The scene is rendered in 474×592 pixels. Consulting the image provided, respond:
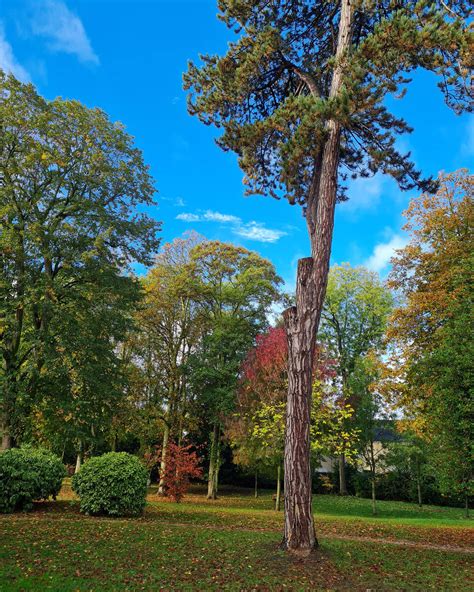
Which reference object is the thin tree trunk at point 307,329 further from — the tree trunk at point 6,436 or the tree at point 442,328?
the tree trunk at point 6,436

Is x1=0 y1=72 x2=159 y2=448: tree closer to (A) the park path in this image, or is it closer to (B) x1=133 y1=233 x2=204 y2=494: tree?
(B) x1=133 y1=233 x2=204 y2=494: tree

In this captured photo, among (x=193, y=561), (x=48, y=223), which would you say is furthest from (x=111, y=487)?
(x=48, y=223)

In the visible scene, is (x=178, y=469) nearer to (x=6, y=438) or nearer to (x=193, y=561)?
→ (x=6, y=438)

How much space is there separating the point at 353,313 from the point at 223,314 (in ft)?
37.0

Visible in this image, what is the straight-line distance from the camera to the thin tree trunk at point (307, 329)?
693 centimetres

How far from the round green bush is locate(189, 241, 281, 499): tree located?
1005 cm

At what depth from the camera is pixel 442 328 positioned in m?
12.0

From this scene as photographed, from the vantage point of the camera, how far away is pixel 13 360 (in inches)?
560

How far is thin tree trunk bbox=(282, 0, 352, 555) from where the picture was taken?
6.93 m

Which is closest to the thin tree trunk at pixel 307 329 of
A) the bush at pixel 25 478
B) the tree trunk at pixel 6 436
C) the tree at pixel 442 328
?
the tree at pixel 442 328

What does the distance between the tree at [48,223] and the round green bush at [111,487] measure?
3.56 meters

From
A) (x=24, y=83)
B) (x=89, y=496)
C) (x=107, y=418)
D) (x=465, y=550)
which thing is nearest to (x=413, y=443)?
(x=465, y=550)

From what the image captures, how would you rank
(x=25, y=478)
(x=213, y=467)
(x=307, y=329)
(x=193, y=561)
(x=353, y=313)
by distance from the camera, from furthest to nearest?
(x=353, y=313), (x=213, y=467), (x=25, y=478), (x=307, y=329), (x=193, y=561)

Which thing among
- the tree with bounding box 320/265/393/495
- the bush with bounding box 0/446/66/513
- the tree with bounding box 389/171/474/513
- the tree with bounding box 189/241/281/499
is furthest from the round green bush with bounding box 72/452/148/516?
the tree with bounding box 320/265/393/495
